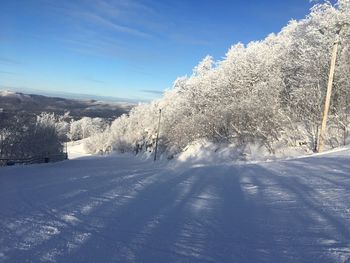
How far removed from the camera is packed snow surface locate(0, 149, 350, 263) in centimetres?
662

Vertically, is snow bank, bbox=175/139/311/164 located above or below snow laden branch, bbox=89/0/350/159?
below

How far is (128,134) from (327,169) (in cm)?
8874

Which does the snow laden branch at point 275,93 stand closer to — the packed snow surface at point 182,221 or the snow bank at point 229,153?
the snow bank at point 229,153

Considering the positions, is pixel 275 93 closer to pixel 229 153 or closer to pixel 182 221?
pixel 229 153

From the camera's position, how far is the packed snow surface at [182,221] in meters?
6.62

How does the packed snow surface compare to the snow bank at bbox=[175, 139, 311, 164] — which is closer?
the packed snow surface

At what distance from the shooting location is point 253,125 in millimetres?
36969

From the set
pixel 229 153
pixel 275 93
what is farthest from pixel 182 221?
pixel 229 153

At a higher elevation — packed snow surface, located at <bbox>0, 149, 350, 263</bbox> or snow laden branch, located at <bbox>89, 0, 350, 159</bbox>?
snow laden branch, located at <bbox>89, 0, 350, 159</bbox>

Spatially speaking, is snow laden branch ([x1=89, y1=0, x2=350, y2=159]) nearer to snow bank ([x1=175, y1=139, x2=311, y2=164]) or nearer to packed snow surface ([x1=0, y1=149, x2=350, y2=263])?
snow bank ([x1=175, y1=139, x2=311, y2=164])

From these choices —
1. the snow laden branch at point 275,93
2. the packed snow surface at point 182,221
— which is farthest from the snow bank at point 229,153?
the packed snow surface at point 182,221

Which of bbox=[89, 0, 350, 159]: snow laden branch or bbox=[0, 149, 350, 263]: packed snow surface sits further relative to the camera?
bbox=[89, 0, 350, 159]: snow laden branch

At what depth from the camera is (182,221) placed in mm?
8781

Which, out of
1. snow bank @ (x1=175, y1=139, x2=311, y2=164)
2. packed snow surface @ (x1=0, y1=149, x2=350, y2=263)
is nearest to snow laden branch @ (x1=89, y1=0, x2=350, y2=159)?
snow bank @ (x1=175, y1=139, x2=311, y2=164)
